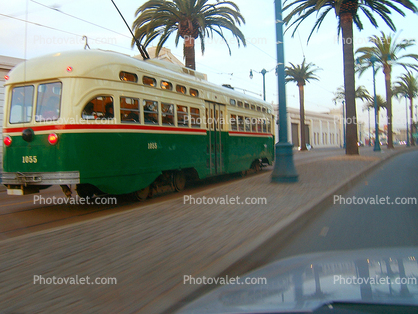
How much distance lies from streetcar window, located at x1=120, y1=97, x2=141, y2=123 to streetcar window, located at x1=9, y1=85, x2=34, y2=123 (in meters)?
1.92

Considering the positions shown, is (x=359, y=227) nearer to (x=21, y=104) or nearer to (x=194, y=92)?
(x=194, y=92)

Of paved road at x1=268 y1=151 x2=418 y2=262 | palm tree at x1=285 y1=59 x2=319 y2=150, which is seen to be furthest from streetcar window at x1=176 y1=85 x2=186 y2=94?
palm tree at x1=285 y1=59 x2=319 y2=150

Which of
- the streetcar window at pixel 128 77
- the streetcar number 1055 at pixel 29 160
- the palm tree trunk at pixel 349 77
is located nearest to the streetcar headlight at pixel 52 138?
the streetcar number 1055 at pixel 29 160

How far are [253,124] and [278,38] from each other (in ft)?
15.4

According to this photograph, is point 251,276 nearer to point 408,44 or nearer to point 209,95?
point 209,95

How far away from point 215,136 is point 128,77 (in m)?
4.32

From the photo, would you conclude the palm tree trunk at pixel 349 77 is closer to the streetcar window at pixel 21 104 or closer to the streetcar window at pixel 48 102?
the streetcar window at pixel 48 102

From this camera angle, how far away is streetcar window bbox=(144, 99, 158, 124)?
8781 mm

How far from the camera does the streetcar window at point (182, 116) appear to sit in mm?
10036

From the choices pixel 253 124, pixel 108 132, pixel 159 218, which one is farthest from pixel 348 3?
pixel 159 218

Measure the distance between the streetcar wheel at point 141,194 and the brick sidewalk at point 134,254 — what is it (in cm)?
177

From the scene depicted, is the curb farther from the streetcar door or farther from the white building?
the white building

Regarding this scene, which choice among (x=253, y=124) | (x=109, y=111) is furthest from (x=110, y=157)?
(x=253, y=124)

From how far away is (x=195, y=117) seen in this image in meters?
10.8
